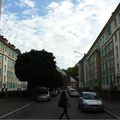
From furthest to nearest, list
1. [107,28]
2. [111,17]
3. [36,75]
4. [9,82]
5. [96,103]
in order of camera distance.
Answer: [9,82] → [107,28] → [111,17] → [36,75] → [96,103]

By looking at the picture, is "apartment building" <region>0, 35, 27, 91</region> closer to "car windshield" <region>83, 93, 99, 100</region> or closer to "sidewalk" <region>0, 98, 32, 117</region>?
"sidewalk" <region>0, 98, 32, 117</region>

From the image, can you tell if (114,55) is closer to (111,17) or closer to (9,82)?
(111,17)

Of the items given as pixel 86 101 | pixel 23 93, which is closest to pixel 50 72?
pixel 23 93

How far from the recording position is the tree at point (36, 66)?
149ft

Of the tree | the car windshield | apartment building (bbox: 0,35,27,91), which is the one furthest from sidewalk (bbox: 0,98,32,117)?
apartment building (bbox: 0,35,27,91)

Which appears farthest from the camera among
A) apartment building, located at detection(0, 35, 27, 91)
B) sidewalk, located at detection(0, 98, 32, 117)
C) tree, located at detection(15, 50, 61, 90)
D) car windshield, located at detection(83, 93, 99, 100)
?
apartment building, located at detection(0, 35, 27, 91)

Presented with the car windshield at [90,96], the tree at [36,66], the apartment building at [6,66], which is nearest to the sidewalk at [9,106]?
the car windshield at [90,96]

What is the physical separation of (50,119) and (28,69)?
1152 inches

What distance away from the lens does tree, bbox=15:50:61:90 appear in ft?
149

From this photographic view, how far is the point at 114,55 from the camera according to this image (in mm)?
53750

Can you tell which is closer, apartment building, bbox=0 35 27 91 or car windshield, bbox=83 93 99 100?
car windshield, bbox=83 93 99 100

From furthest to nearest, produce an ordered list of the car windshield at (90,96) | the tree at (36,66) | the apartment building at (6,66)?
1. the apartment building at (6,66)
2. the tree at (36,66)
3. the car windshield at (90,96)

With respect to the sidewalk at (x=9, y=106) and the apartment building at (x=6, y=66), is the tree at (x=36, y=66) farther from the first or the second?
the apartment building at (x=6, y=66)

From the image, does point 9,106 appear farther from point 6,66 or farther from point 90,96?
point 6,66
